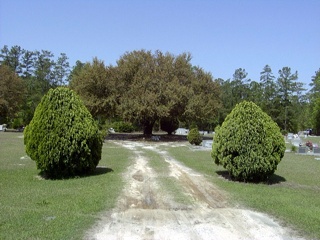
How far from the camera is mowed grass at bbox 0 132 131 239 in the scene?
5198 mm

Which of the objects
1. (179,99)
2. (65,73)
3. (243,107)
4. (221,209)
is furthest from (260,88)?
(221,209)

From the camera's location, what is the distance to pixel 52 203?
691 cm

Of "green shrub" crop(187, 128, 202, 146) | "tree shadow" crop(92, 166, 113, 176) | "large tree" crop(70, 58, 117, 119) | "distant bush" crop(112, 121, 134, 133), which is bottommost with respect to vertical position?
"tree shadow" crop(92, 166, 113, 176)

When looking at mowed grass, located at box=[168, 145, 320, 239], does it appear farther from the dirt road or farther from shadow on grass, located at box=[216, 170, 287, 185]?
the dirt road

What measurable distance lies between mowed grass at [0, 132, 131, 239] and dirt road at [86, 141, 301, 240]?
333 millimetres

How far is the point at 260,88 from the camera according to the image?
253 ft

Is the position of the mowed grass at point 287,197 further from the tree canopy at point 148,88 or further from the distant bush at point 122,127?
the distant bush at point 122,127

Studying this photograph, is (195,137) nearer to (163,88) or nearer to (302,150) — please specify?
(163,88)

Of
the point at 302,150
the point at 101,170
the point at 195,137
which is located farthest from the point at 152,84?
the point at 101,170

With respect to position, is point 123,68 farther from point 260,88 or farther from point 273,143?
point 260,88

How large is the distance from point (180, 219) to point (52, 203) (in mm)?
2759

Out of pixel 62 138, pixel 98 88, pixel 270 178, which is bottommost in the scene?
pixel 270 178

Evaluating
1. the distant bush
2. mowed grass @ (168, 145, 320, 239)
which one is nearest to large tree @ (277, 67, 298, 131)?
Answer: the distant bush

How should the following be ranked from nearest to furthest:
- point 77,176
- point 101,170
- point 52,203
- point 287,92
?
1. point 52,203
2. point 77,176
3. point 101,170
4. point 287,92
